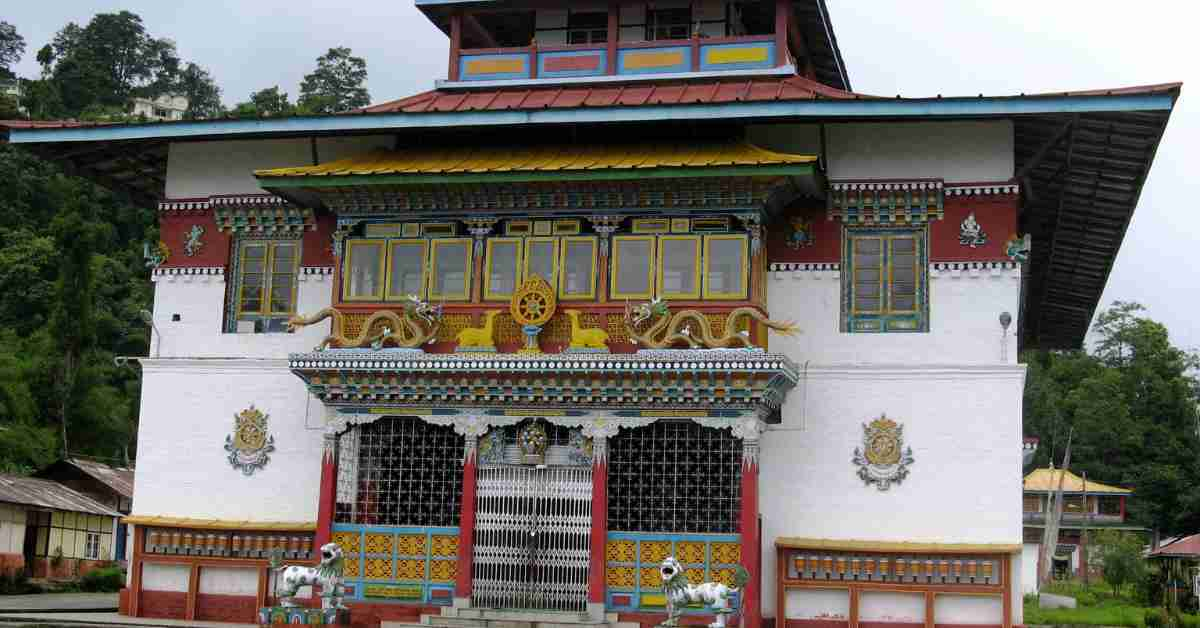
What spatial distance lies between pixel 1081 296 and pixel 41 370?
37823 mm

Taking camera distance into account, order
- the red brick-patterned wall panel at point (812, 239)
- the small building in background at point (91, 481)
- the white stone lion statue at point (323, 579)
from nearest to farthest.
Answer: the white stone lion statue at point (323, 579), the red brick-patterned wall panel at point (812, 239), the small building in background at point (91, 481)

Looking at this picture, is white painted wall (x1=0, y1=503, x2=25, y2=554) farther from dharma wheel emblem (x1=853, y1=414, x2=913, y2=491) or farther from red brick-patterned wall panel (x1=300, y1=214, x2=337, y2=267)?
dharma wheel emblem (x1=853, y1=414, x2=913, y2=491)

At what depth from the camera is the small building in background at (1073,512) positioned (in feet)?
197

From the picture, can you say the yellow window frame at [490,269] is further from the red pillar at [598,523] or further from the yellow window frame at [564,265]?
the red pillar at [598,523]

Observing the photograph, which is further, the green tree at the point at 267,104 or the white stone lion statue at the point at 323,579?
the green tree at the point at 267,104

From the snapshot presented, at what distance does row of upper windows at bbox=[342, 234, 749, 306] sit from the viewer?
63.0 feet

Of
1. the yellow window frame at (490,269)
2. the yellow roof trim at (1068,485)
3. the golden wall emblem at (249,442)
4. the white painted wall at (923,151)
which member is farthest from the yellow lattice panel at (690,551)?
the yellow roof trim at (1068,485)

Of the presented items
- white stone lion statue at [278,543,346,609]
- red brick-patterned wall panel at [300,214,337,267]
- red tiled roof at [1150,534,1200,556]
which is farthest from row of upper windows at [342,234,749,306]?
red tiled roof at [1150,534,1200,556]

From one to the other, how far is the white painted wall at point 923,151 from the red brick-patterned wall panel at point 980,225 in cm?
32

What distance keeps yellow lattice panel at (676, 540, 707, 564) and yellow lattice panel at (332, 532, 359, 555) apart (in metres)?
4.33

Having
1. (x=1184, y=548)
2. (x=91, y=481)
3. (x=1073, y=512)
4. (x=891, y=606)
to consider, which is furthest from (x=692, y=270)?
(x=1073, y=512)

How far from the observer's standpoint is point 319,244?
21.5 m

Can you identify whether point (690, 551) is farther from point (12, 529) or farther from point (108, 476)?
point (108, 476)

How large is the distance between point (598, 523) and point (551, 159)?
4.95 meters
